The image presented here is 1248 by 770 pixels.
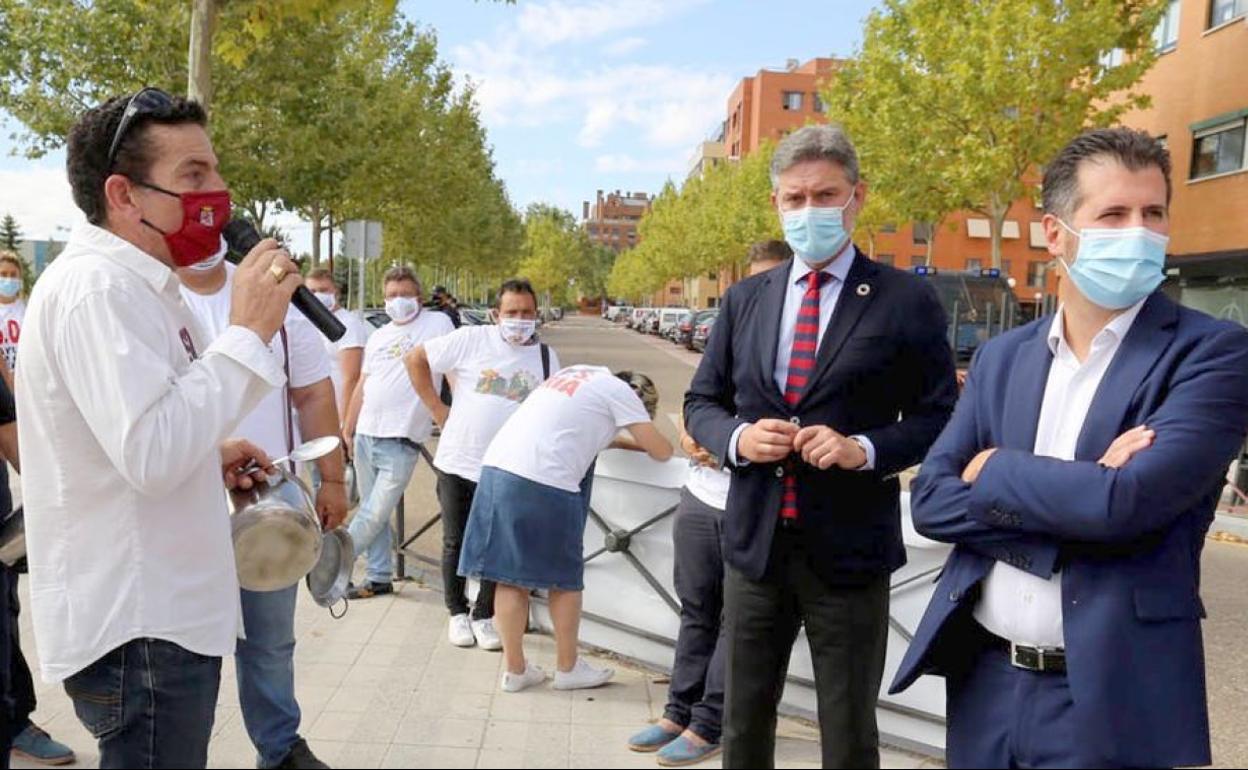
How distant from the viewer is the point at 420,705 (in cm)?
423

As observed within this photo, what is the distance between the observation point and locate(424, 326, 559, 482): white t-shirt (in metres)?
5.25

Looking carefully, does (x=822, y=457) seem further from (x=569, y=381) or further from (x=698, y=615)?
(x=569, y=381)

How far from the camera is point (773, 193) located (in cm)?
294

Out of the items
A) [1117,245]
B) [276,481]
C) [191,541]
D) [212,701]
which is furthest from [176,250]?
[1117,245]

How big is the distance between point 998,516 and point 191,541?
5.60ft

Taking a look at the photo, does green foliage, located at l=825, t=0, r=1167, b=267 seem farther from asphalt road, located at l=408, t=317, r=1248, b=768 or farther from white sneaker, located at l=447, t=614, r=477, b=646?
white sneaker, located at l=447, t=614, r=477, b=646

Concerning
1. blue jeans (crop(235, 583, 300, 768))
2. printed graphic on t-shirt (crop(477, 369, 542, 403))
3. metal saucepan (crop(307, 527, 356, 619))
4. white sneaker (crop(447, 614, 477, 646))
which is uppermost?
printed graphic on t-shirt (crop(477, 369, 542, 403))

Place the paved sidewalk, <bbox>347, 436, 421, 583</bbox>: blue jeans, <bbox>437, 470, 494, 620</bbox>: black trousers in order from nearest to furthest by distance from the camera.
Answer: the paved sidewalk
<bbox>437, 470, 494, 620</bbox>: black trousers
<bbox>347, 436, 421, 583</bbox>: blue jeans

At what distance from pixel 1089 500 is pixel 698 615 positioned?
236 cm

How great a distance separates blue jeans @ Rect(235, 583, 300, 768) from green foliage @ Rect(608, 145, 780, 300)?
28185 millimetres

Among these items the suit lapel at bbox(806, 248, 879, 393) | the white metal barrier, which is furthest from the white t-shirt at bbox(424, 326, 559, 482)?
the suit lapel at bbox(806, 248, 879, 393)

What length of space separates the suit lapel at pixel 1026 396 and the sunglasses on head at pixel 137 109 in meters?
1.99

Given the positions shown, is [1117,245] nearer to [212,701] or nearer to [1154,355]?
[1154,355]

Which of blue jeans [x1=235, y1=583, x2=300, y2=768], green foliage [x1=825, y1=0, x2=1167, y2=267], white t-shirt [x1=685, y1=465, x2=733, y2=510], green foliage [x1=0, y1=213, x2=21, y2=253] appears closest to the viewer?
blue jeans [x1=235, y1=583, x2=300, y2=768]
